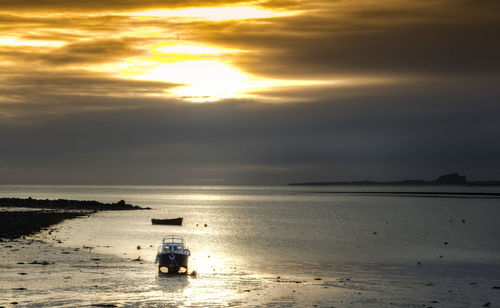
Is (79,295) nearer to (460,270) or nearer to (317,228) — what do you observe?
(460,270)

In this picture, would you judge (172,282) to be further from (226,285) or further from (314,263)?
(314,263)

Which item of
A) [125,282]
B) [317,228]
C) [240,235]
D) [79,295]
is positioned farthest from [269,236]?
[79,295]

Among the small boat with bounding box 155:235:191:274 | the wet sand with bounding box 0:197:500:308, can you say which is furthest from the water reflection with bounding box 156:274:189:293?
the small boat with bounding box 155:235:191:274

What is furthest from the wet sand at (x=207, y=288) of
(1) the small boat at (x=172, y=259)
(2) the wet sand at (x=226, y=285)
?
(1) the small boat at (x=172, y=259)

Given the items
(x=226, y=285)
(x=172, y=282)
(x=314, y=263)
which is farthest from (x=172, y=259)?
(x=314, y=263)

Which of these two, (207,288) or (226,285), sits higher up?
(226,285)

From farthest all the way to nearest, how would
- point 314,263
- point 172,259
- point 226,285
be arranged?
point 314,263, point 172,259, point 226,285

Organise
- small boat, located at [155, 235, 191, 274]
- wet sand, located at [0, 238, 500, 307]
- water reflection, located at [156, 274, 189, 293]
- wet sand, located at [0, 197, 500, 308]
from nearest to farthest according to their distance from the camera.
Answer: wet sand, located at [0, 238, 500, 307] < wet sand, located at [0, 197, 500, 308] < water reflection, located at [156, 274, 189, 293] < small boat, located at [155, 235, 191, 274]

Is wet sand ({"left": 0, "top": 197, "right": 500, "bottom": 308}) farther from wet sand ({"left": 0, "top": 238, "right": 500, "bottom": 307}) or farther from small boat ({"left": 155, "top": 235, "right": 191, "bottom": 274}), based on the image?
small boat ({"left": 155, "top": 235, "right": 191, "bottom": 274})

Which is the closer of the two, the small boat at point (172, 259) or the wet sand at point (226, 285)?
the wet sand at point (226, 285)

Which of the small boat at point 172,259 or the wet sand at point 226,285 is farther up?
the small boat at point 172,259

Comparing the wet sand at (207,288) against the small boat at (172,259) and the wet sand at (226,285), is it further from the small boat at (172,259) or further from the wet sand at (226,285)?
the small boat at (172,259)

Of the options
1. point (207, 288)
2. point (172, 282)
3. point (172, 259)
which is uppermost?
point (172, 259)

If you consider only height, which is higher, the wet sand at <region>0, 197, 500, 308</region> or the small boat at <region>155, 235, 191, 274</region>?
the small boat at <region>155, 235, 191, 274</region>
